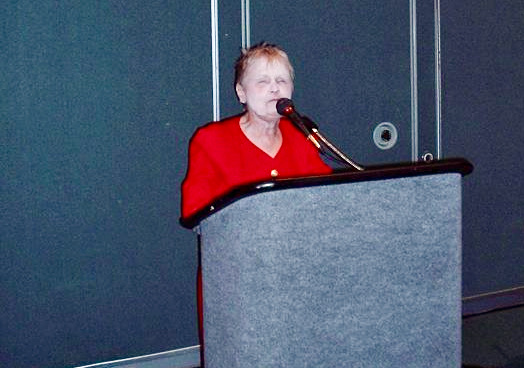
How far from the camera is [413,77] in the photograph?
294cm

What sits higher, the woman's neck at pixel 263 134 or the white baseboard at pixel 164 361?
the woman's neck at pixel 263 134

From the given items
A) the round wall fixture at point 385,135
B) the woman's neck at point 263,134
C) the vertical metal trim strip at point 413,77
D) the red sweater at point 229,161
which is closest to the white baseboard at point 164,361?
the red sweater at point 229,161

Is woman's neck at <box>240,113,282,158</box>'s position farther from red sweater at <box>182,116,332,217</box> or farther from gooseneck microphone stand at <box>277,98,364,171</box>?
gooseneck microphone stand at <box>277,98,364,171</box>

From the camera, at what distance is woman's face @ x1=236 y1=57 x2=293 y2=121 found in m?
1.73

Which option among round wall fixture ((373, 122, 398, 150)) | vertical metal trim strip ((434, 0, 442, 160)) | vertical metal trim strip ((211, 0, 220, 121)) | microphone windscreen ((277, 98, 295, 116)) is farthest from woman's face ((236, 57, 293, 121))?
vertical metal trim strip ((434, 0, 442, 160))

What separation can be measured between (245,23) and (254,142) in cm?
93

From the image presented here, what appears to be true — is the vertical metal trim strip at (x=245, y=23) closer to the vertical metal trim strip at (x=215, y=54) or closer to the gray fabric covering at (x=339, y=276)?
the vertical metal trim strip at (x=215, y=54)

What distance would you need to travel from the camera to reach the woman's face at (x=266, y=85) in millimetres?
1733

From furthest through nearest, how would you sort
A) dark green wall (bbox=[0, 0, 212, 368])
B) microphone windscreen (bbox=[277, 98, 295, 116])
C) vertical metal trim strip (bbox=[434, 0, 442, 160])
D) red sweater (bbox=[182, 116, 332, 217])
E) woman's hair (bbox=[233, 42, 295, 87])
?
1. vertical metal trim strip (bbox=[434, 0, 442, 160])
2. dark green wall (bbox=[0, 0, 212, 368])
3. woman's hair (bbox=[233, 42, 295, 87])
4. red sweater (bbox=[182, 116, 332, 217])
5. microphone windscreen (bbox=[277, 98, 295, 116])

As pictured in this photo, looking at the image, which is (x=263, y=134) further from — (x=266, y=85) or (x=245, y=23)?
(x=245, y=23)

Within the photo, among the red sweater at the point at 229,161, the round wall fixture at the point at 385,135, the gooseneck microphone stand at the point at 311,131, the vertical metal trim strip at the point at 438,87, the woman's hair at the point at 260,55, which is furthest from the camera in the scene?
the vertical metal trim strip at the point at 438,87

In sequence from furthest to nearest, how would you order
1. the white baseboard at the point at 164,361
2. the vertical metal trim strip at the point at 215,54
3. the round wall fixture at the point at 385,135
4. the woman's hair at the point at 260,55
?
the round wall fixture at the point at 385,135 < the vertical metal trim strip at the point at 215,54 < the white baseboard at the point at 164,361 < the woman's hair at the point at 260,55

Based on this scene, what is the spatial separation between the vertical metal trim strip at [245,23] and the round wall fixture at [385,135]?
32.1 inches

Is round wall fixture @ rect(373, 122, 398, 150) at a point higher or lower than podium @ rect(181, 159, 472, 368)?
higher
